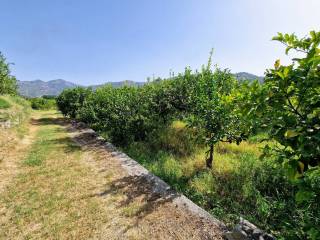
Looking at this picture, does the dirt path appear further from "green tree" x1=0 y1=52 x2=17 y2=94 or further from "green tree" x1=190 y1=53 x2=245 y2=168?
"green tree" x1=0 y1=52 x2=17 y2=94

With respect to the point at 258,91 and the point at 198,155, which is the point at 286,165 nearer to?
the point at 258,91

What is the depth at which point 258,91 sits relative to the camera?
187 centimetres

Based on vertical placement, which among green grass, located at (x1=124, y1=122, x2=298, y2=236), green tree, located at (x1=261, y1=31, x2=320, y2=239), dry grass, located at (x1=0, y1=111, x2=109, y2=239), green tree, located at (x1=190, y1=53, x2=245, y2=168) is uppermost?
green tree, located at (x1=261, y1=31, x2=320, y2=239)

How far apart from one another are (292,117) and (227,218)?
3.97 m

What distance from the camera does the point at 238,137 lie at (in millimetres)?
7172

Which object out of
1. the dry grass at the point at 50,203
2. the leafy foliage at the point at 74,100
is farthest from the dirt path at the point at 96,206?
the leafy foliage at the point at 74,100

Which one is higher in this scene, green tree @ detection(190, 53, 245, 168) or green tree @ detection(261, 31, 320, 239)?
green tree @ detection(261, 31, 320, 239)

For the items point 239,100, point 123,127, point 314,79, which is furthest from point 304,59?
point 123,127

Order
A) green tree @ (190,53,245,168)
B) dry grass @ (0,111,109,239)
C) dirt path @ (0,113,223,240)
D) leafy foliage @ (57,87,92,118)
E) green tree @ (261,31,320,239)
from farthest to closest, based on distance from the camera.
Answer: leafy foliage @ (57,87,92,118) → green tree @ (190,53,245,168) → dry grass @ (0,111,109,239) → dirt path @ (0,113,223,240) → green tree @ (261,31,320,239)

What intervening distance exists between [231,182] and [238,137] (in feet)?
4.43

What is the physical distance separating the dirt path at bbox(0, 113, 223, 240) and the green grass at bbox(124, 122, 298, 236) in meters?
0.59

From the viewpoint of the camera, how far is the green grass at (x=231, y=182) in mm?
5172

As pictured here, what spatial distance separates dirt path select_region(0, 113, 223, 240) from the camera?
184 inches

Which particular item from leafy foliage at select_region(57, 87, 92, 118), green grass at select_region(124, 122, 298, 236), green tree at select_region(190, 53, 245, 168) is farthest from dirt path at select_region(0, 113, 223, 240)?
leafy foliage at select_region(57, 87, 92, 118)
